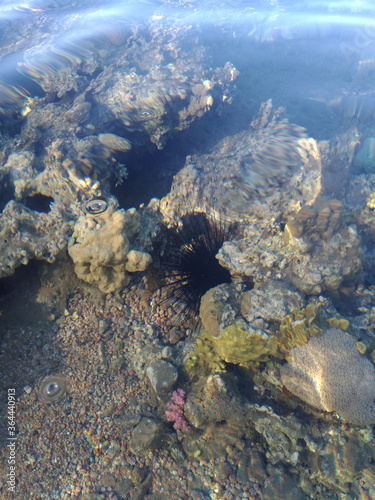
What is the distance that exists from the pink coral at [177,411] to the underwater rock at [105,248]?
1.66 meters

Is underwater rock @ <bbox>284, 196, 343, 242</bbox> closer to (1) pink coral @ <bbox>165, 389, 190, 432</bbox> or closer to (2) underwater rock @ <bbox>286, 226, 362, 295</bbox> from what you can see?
(2) underwater rock @ <bbox>286, 226, 362, 295</bbox>

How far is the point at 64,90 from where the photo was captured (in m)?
7.61

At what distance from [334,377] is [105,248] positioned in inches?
125

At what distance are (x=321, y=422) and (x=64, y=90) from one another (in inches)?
356

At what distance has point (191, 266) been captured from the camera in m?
4.31

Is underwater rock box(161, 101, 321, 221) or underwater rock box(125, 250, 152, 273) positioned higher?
underwater rock box(125, 250, 152, 273)

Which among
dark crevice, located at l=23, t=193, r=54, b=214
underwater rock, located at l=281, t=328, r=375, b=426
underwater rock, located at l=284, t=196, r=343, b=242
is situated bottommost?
underwater rock, located at l=281, t=328, r=375, b=426

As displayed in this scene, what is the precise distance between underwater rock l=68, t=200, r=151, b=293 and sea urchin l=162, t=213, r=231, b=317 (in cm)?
59

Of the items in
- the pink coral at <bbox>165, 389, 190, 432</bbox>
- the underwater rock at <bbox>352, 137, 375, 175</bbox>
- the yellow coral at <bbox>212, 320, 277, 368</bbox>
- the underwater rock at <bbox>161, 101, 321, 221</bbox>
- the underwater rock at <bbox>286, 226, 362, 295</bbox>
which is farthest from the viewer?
the underwater rock at <bbox>352, 137, 375, 175</bbox>

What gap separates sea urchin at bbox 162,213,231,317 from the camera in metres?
4.21

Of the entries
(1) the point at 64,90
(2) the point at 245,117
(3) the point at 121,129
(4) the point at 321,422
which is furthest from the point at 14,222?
(2) the point at 245,117

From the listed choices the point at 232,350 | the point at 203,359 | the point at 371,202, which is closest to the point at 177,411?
the point at 203,359

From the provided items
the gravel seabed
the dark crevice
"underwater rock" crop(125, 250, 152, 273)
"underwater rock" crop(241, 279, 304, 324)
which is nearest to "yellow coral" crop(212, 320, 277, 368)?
"underwater rock" crop(241, 279, 304, 324)

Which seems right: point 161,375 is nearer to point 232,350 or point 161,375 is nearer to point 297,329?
point 232,350
